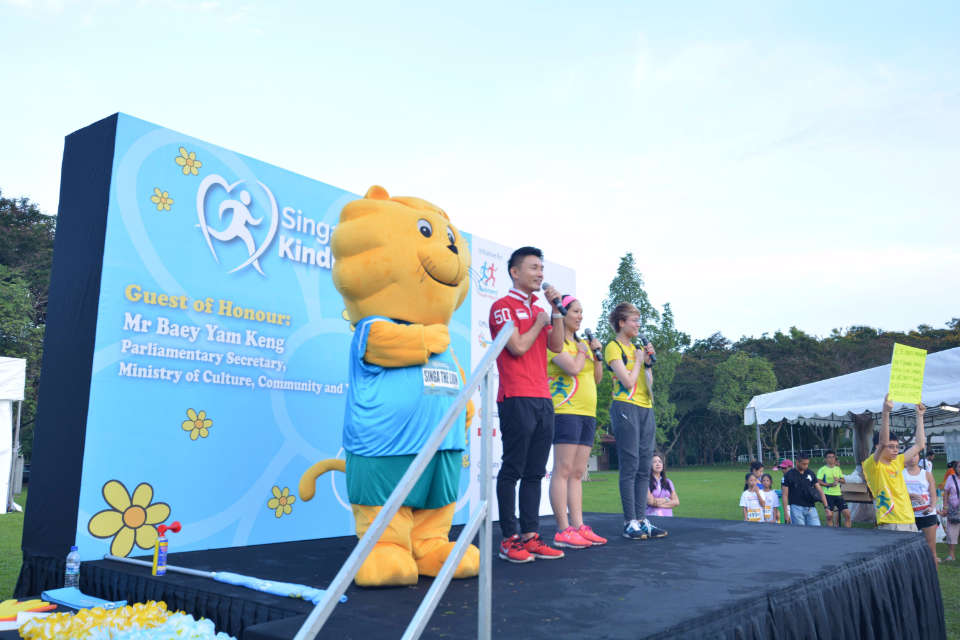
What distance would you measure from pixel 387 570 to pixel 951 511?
23.8 feet

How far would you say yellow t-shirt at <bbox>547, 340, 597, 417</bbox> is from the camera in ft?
12.7

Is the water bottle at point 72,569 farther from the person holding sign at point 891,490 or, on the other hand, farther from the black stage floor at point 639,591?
the person holding sign at point 891,490

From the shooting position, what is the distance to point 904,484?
562cm

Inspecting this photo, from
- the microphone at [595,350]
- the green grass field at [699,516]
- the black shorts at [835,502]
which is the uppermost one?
the microphone at [595,350]

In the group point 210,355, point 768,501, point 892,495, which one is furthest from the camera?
point 768,501

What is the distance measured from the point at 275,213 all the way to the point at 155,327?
122 cm

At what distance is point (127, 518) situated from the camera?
3639 mm

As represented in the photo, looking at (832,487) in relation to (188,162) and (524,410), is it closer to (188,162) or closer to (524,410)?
(524,410)

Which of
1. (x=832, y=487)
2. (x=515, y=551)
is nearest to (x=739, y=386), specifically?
(x=832, y=487)

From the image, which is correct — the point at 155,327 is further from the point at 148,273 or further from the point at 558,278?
the point at 558,278

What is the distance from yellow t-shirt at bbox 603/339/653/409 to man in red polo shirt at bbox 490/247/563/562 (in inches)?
28.5

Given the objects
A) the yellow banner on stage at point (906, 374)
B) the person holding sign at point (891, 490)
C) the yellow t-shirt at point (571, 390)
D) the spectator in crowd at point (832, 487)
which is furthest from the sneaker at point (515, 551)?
the spectator in crowd at point (832, 487)

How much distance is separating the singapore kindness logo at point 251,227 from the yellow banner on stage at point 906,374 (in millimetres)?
4419

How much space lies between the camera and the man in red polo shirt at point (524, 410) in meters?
3.25
